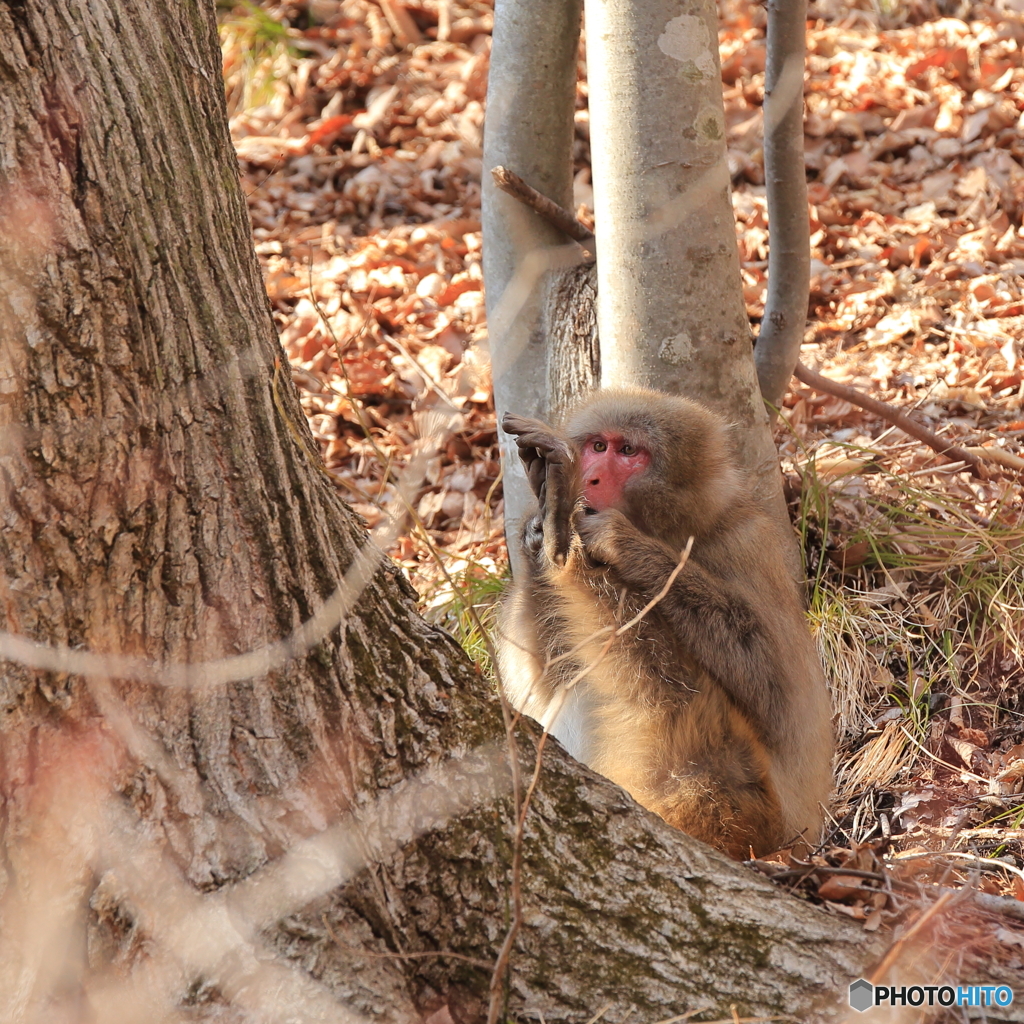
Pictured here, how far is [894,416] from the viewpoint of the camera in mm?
4578

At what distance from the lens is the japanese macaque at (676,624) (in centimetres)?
315

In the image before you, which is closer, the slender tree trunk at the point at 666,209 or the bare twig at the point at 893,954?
the bare twig at the point at 893,954

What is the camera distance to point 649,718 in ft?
10.5

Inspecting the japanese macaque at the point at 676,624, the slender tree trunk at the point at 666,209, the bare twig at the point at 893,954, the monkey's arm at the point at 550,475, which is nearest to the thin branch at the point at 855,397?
the slender tree trunk at the point at 666,209

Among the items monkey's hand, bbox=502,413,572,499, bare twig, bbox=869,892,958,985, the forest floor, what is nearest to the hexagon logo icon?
bare twig, bbox=869,892,958,985

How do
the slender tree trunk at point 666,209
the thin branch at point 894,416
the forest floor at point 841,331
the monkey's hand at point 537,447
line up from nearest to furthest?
the monkey's hand at point 537,447
the slender tree trunk at point 666,209
the forest floor at point 841,331
the thin branch at point 894,416

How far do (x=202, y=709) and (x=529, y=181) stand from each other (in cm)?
298

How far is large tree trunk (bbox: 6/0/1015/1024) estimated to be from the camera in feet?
5.77

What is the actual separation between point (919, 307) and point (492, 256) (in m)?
2.56

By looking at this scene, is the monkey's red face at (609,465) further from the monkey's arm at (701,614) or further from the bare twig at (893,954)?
the bare twig at (893,954)

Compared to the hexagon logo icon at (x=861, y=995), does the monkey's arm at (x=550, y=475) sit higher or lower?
higher

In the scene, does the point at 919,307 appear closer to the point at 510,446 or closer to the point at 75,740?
the point at 510,446

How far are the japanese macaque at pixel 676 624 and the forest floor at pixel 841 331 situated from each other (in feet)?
1.23

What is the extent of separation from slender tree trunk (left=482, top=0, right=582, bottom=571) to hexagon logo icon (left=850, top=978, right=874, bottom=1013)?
7.74ft
